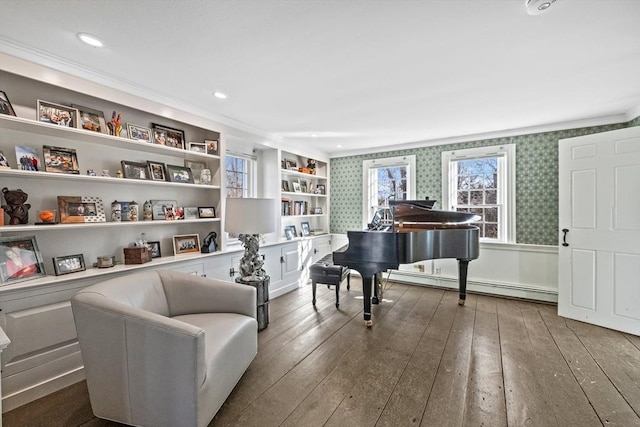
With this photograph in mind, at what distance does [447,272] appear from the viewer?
448 centimetres

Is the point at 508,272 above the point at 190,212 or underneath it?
underneath

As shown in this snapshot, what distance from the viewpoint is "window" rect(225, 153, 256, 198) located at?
4051 mm

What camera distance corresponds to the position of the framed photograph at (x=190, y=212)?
324cm

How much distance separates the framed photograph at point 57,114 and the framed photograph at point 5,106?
157 mm

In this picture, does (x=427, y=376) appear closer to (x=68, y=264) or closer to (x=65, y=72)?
(x=68, y=264)

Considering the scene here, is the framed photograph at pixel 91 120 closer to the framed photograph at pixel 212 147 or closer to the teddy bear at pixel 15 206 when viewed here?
the teddy bear at pixel 15 206

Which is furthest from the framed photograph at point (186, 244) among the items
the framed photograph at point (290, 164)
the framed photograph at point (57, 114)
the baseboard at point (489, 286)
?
the baseboard at point (489, 286)

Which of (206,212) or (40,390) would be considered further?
(206,212)

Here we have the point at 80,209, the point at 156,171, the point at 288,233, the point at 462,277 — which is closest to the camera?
the point at 80,209

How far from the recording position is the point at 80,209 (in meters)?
2.39

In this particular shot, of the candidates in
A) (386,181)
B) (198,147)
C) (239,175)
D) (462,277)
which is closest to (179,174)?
(198,147)

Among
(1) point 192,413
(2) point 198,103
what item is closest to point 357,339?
(1) point 192,413

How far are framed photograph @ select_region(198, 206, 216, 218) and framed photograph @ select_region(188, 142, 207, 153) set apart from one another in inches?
26.0

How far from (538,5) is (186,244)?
137 inches
